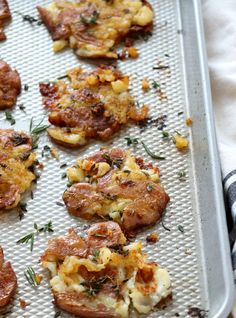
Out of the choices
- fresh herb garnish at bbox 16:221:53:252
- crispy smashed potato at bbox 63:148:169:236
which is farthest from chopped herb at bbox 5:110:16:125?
fresh herb garnish at bbox 16:221:53:252

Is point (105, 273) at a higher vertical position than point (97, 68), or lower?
lower

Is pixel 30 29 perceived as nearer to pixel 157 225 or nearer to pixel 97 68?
pixel 97 68

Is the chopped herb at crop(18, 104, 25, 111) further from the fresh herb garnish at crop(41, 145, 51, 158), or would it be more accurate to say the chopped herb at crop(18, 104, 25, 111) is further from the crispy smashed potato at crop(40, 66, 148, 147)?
the fresh herb garnish at crop(41, 145, 51, 158)

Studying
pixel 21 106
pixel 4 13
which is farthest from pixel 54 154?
pixel 4 13

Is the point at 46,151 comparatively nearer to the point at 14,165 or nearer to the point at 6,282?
the point at 14,165

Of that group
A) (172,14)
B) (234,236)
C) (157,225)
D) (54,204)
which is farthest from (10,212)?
(172,14)

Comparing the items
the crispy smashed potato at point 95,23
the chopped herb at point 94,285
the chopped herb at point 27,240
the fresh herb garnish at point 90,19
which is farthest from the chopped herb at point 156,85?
the chopped herb at point 94,285
